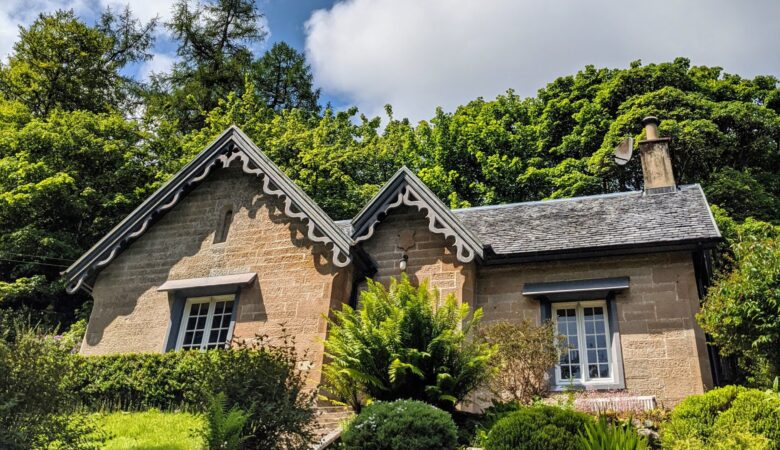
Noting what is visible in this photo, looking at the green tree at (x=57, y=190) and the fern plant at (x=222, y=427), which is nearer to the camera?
the fern plant at (x=222, y=427)

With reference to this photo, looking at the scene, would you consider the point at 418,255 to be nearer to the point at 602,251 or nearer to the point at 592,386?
the point at 602,251

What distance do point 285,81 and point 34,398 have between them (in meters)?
31.1

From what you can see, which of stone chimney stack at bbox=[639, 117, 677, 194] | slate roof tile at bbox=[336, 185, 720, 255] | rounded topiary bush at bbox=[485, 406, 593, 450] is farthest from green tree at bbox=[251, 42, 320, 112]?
rounded topiary bush at bbox=[485, 406, 593, 450]

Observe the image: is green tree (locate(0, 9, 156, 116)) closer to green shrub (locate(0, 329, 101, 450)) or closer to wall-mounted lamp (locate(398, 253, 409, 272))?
wall-mounted lamp (locate(398, 253, 409, 272))

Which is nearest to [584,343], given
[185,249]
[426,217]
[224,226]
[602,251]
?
[602,251]

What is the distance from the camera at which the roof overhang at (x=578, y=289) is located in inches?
538

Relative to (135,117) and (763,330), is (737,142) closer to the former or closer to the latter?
(763,330)

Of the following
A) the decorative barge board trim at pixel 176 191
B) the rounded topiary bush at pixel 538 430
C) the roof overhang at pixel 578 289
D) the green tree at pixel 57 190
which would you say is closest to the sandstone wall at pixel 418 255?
the roof overhang at pixel 578 289

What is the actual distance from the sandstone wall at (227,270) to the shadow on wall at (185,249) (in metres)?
0.03

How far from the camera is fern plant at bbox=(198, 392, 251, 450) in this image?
29.6 ft

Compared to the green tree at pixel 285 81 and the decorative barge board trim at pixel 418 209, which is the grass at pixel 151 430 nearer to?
the decorative barge board trim at pixel 418 209

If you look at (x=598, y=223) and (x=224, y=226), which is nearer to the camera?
(x=598, y=223)

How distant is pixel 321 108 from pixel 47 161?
15453 mm

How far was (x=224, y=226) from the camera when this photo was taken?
53.8 ft
